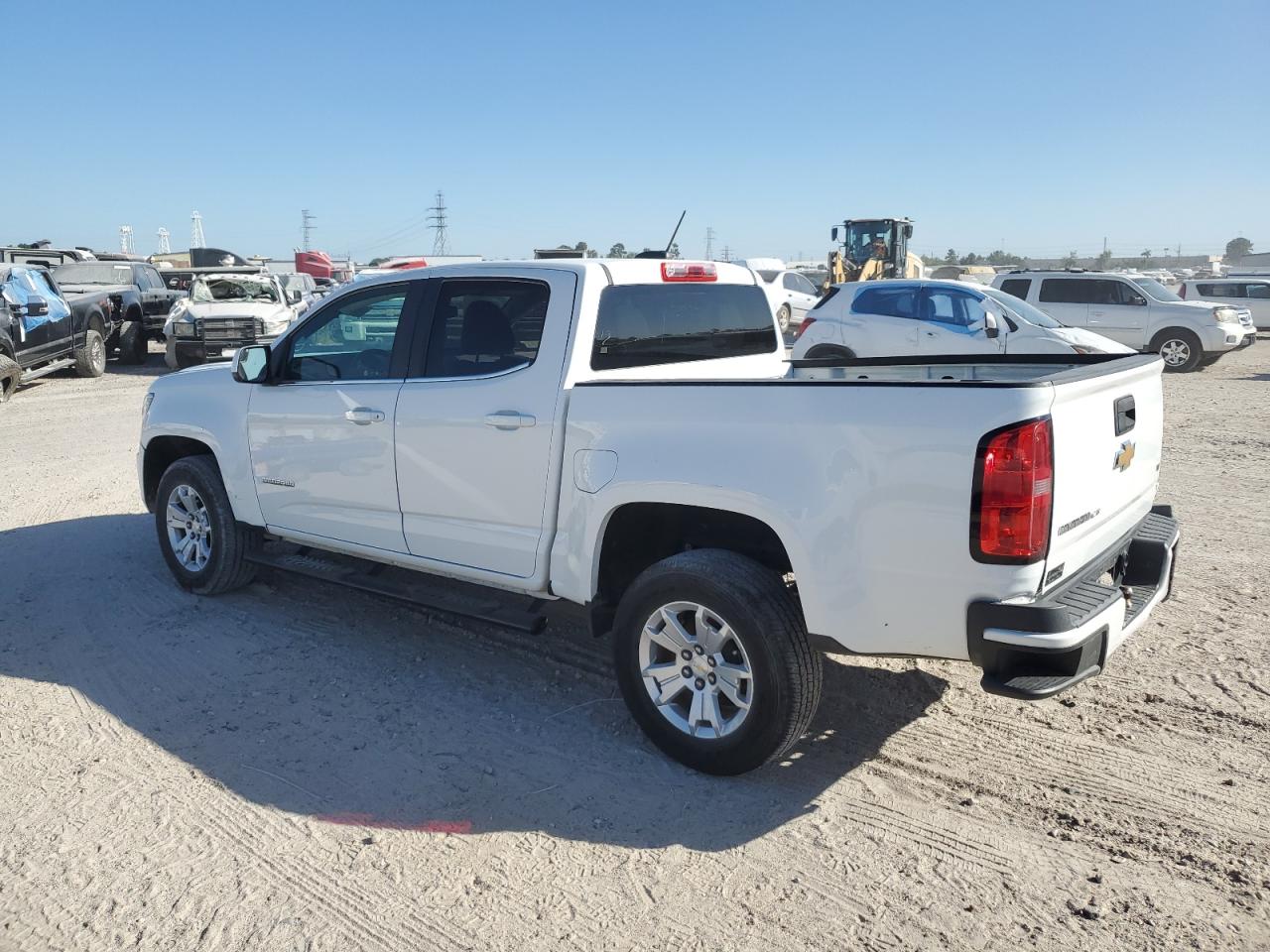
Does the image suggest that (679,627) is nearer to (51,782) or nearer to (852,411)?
(852,411)

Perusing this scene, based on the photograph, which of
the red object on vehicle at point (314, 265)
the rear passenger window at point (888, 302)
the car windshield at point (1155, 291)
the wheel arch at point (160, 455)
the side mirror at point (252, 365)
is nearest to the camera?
the side mirror at point (252, 365)

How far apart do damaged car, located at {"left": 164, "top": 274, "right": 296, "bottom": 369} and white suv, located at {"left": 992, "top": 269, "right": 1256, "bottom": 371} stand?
13.5 meters

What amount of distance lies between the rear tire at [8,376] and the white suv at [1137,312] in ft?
53.2

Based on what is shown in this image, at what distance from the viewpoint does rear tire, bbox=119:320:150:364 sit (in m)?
18.9

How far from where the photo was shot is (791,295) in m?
27.3

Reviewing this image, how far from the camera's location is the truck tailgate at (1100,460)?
3176 millimetres

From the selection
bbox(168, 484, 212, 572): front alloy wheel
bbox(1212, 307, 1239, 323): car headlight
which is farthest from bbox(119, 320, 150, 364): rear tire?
bbox(1212, 307, 1239, 323): car headlight

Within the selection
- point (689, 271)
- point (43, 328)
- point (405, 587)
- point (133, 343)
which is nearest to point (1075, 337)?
point (689, 271)

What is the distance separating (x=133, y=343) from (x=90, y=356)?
7.80 ft

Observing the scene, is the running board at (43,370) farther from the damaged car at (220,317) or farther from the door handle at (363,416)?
the door handle at (363,416)

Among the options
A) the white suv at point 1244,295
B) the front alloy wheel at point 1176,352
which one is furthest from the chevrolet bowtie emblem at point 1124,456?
the white suv at point 1244,295

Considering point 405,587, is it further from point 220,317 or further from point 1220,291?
point 1220,291

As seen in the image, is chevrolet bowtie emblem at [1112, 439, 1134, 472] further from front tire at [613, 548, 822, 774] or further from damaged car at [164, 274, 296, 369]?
damaged car at [164, 274, 296, 369]

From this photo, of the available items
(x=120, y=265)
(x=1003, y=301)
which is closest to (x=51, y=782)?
(x=1003, y=301)
